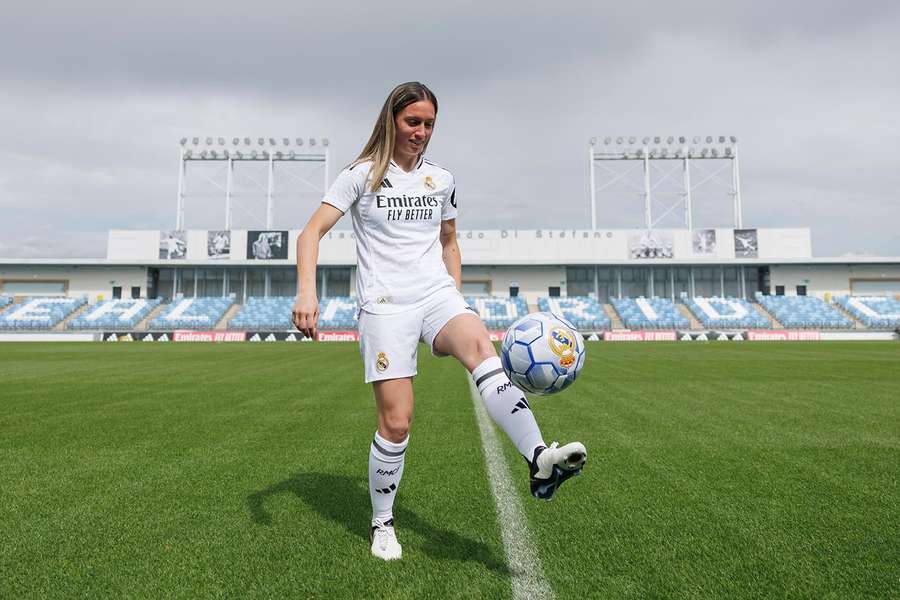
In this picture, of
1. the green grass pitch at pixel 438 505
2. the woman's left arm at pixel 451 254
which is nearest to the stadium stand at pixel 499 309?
the green grass pitch at pixel 438 505

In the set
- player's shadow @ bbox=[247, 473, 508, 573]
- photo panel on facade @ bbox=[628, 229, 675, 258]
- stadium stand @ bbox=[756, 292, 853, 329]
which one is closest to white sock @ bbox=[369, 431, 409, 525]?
player's shadow @ bbox=[247, 473, 508, 573]

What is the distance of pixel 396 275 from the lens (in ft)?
8.25

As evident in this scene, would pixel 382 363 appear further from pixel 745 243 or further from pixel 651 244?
pixel 745 243

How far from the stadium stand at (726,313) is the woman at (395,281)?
40.5m

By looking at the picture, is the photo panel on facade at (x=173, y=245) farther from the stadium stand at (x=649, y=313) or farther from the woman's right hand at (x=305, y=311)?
the woman's right hand at (x=305, y=311)

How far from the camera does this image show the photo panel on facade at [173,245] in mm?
44125

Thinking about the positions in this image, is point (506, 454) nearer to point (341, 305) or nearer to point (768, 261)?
point (341, 305)

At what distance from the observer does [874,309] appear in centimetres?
3922

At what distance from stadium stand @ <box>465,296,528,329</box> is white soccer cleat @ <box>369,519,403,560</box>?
35.3 metres

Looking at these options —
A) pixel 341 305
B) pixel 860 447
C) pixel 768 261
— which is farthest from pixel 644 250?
pixel 860 447

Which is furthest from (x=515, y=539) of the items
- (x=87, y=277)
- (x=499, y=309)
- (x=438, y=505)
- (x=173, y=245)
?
(x=87, y=277)

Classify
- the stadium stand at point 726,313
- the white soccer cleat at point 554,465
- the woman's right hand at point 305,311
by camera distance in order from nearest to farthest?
1. the white soccer cleat at point 554,465
2. the woman's right hand at point 305,311
3. the stadium stand at point 726,313

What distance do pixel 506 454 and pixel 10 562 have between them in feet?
10.2

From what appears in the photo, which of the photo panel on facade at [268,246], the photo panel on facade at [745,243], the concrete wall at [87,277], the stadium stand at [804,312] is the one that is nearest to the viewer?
the stadium stand at [804,312]
